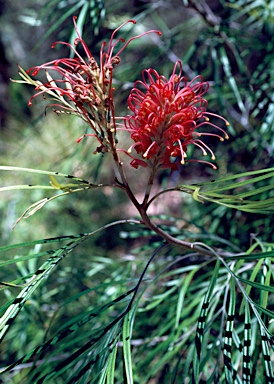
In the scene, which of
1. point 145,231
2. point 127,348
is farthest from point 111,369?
point 145,231

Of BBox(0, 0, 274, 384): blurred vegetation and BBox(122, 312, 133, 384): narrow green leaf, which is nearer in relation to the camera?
BBox(122, 312, 133, 384): narrow green leaf

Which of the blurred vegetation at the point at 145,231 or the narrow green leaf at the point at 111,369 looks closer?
the narrow green leaf at the point at 111,369

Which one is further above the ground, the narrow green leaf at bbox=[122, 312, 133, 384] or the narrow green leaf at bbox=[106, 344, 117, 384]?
the narrow green leaf at bbox=[122, 312, 133, 384]

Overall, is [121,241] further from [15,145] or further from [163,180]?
[163,180]

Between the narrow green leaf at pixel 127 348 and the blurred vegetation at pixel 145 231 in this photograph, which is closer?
the narrow green leaf at pixel 127 348

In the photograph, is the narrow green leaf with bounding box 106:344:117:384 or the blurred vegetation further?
the blurred vegetation

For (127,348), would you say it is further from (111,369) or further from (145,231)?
(145,231)

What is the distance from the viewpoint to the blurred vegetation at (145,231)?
1.98ft

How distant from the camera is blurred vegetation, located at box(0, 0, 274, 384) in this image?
60cm

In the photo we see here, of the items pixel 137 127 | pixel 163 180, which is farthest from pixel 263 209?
pixel 163 180

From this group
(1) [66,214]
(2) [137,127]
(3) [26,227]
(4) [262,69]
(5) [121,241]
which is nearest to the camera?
(2) [137,127]

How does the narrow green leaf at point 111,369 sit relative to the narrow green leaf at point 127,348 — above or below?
below

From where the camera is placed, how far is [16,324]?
0.89 m

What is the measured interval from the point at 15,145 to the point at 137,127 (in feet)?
6.39
